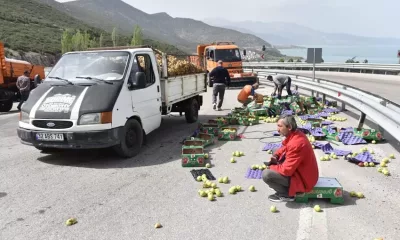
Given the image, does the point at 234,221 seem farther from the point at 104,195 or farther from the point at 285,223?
the point at 104,195

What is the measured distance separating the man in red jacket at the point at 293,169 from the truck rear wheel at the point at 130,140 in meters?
3.27

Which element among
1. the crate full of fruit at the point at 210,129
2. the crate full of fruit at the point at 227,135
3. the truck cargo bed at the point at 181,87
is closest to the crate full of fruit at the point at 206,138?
the crate full of fruit at the point at 227,135

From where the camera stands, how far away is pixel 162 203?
5262 millimetres

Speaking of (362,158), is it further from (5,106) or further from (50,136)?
(5,106)

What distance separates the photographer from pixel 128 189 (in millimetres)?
5852

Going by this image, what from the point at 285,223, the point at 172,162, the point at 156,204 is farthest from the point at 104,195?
the point at 285,223

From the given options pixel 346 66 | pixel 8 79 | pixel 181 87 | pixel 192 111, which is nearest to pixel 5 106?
pixel 8 79

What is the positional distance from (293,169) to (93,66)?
4.96 metres

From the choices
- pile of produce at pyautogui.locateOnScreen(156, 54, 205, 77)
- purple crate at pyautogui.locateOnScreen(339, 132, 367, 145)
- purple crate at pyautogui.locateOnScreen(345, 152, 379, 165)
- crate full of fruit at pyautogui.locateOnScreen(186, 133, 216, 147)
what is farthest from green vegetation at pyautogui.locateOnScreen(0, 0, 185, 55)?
purple crate at pyautogui.locateOnScreen(345, 152, 379, 165)

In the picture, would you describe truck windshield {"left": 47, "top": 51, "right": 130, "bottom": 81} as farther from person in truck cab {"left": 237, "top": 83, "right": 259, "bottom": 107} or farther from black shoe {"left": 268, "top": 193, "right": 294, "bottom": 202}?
person in truck cab {"left": 237, "top": 83, "right": 259, "bottom": 107}

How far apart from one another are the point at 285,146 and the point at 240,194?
1.03m

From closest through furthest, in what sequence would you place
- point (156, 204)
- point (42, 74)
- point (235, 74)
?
point (156, 204) → point (42, 74) → point (235, 74)

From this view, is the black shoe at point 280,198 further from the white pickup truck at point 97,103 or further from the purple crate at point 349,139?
the purple crate at point 349,139

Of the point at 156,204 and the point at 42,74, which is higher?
the point at 42,74
